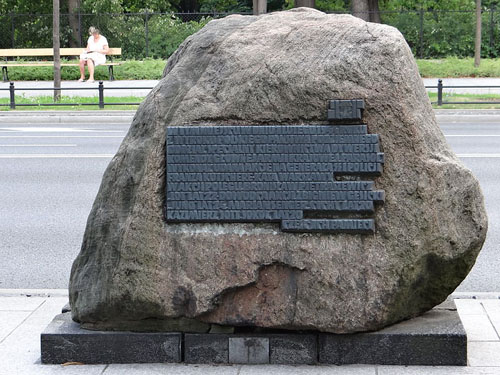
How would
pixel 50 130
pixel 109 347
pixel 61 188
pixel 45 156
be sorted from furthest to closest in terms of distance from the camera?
1. pixel 50 130
2. pixel 45 156
3. pixel 61 188
4. pixel 109 347

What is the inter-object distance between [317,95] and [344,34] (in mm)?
434

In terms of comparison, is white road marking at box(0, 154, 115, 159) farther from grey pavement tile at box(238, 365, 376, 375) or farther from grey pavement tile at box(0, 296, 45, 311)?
grey pavement tile at box(238, 365, 376, 375)

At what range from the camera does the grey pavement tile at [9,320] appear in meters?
5.91

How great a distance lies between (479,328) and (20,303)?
A: 134 inches

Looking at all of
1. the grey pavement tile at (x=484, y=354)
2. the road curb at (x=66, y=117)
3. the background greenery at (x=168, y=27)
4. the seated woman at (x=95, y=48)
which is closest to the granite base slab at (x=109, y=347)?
the grey pavement tile at (x=484, y=354)

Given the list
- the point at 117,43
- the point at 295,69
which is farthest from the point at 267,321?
the point at 117,43

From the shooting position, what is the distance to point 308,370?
16.8ft

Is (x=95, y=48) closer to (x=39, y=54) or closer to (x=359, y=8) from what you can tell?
(x=39, y=54)

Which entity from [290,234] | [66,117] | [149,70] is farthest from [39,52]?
[290,234]

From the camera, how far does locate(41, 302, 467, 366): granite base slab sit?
16.9 feet

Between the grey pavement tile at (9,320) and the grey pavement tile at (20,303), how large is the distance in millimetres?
106

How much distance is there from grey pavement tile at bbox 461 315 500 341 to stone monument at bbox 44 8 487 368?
1.75 ft

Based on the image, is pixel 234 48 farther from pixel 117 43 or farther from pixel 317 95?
pixel 117 43

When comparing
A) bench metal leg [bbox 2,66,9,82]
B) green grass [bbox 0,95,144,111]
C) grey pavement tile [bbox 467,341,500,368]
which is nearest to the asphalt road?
grey pavement tile [bbox 467,341,500,368]
